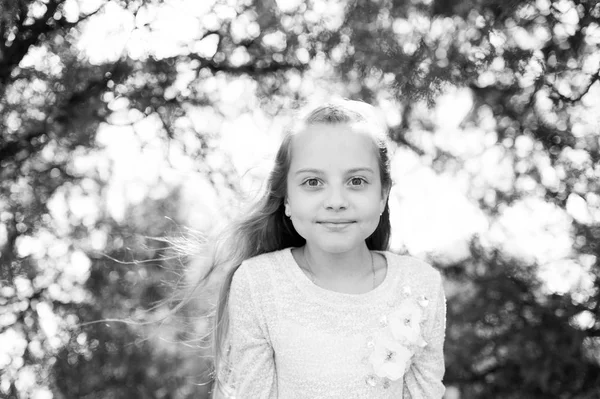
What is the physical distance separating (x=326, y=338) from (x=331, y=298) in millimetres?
101

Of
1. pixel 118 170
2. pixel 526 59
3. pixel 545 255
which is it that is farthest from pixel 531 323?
pixel 118 170

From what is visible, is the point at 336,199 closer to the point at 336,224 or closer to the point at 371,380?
the point at 336,224

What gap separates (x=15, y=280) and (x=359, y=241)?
105 cm

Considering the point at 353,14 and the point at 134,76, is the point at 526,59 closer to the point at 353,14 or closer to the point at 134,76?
the point at 353,14

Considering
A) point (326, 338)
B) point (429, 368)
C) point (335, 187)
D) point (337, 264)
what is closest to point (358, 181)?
point (335, 187)

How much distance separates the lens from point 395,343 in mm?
2180

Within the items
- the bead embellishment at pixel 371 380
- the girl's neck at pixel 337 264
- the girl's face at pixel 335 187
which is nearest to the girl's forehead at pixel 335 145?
the girl's face at pixel 335 187

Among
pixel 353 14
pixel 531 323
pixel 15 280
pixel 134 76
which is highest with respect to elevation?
pixel 353 14

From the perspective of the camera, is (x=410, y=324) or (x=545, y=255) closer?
(x=410, y=324)

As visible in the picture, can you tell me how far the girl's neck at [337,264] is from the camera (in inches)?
91.0

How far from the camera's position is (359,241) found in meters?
2.21

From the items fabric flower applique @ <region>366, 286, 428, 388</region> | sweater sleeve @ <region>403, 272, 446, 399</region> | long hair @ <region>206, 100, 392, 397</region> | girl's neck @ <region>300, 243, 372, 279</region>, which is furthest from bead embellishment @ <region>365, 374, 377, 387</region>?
long hair @ <region>206, 100, 392, 397</region>

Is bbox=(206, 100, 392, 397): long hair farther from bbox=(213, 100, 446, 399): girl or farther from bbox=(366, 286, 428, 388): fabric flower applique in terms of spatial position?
bbox=(366, 286, 428, 388): fabric flower applique

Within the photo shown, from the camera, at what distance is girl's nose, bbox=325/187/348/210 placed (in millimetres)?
2146
